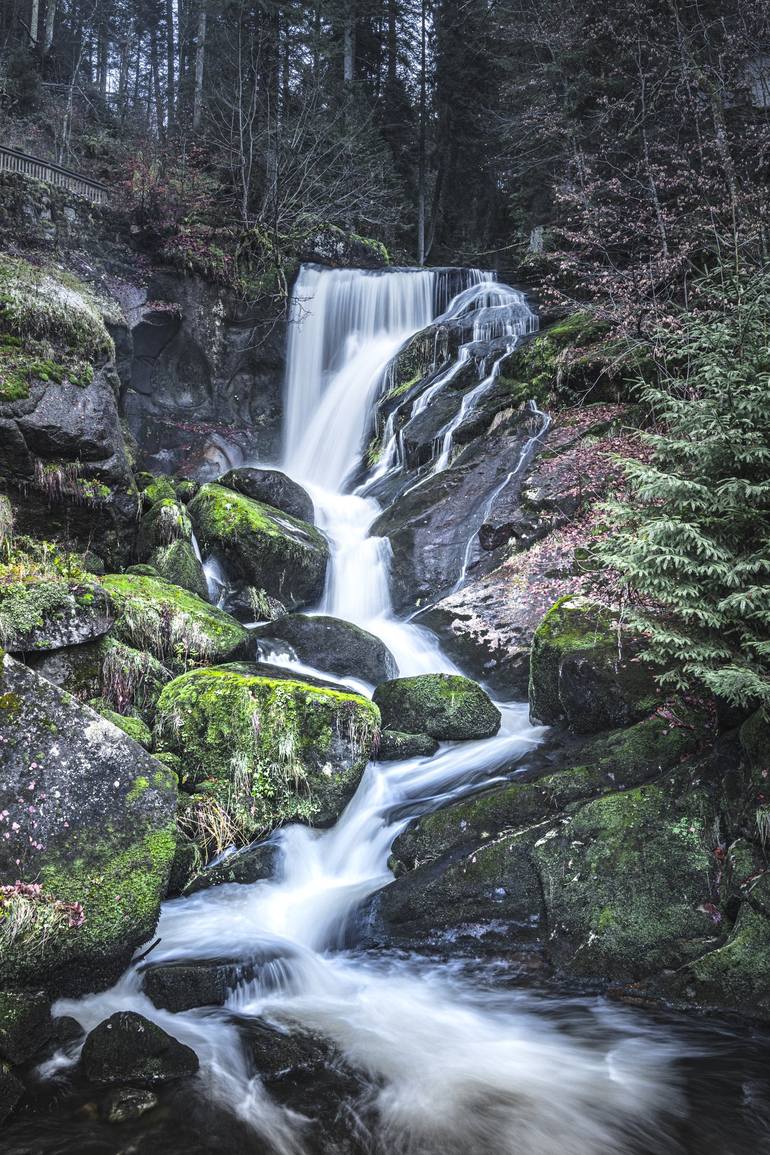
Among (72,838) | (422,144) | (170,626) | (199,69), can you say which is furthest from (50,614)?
(422,144)

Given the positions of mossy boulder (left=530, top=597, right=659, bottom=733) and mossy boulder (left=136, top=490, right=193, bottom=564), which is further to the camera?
mossy boulder (left=136, top=490, right=193, bottom=564)

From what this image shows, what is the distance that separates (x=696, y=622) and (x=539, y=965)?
287cm

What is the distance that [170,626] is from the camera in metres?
8.27

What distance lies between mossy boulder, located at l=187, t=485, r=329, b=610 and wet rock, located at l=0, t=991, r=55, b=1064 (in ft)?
24.7

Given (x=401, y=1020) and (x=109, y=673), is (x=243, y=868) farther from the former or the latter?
(x=109, y=673)

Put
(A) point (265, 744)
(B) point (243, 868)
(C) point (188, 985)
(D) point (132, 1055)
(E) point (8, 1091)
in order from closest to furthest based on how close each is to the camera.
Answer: (E) point (8, 1091), (D) point (132, 1055), (C) point (188, 985), (B) point (243, 868), (A) point (265, 744)

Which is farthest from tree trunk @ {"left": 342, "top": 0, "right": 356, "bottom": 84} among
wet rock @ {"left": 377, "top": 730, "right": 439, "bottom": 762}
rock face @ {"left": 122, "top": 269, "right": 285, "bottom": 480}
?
wet rock @ {"left": 377, "top": 730, "right": 439, "bottom": 762}

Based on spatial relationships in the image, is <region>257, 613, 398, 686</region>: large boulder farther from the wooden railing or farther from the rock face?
the wooden railing

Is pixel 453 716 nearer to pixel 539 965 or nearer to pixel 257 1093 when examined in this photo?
pixel 539 965

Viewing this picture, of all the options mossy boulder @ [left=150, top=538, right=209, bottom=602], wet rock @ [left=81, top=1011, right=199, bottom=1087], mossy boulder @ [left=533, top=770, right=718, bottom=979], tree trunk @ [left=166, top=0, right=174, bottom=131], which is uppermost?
tree trunk @ [left=166, top=0, right=174, bottom=131]

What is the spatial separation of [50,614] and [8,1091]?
3.99m

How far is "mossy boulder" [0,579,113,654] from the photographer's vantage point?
6.35 meters

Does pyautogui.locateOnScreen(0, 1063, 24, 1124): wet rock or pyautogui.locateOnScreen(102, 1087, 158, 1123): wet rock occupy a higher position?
pyautogui.locateOnScreen(0, 1063, 24, 1124): wet rock

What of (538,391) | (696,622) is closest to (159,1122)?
(696,622)
